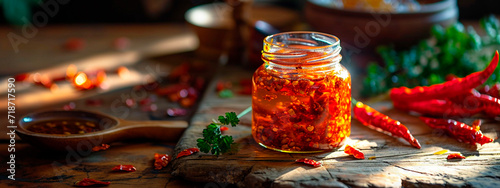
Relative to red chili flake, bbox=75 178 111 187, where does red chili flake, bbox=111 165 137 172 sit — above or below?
above

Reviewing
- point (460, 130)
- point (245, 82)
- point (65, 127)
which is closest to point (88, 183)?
point (65, 127)

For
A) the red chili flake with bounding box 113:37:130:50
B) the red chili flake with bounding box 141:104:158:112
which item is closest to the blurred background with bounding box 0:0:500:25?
the red chili flake with bounding box 113:37:130:50

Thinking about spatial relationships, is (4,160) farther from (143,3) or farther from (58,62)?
(143,3)

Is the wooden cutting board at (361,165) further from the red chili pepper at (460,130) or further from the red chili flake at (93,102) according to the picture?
the red chili flake at (93,102)

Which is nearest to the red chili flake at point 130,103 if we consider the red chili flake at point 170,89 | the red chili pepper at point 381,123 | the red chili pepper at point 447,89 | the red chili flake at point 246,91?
the red chili flake at point 170,89

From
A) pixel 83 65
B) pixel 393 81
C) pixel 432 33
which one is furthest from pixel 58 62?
pixel 432 33

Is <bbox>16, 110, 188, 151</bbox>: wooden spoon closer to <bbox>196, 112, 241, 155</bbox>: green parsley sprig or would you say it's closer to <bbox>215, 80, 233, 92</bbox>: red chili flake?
<bbox>196, 112, 241, 155</bbox>: green parsley sprig
